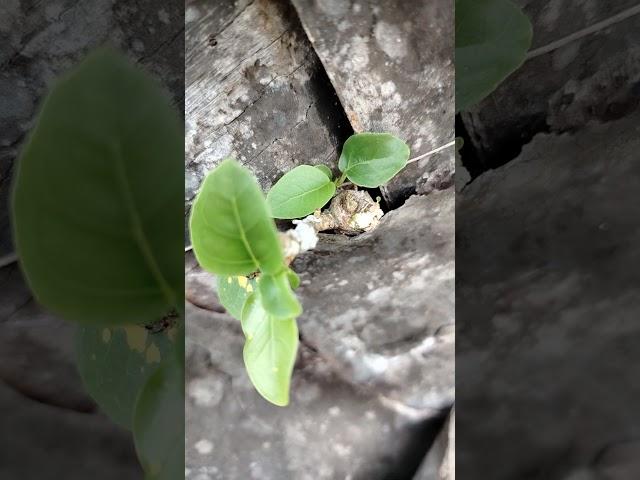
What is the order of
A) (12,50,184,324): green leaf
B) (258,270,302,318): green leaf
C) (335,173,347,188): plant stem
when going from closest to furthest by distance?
1. (12,50,184,324): green leaf
2. (258,270,302,318): green leaf
3. (335,173,347,188): plant stem

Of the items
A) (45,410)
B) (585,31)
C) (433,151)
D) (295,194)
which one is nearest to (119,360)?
(45,410)

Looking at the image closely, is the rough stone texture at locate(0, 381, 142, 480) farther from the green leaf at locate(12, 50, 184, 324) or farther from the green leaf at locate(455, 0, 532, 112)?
the green leaf at locate(455, 0, 532, 112)

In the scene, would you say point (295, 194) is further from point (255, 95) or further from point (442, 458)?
point (442, 458)

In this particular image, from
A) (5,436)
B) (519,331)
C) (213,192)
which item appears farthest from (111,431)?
(519,331)

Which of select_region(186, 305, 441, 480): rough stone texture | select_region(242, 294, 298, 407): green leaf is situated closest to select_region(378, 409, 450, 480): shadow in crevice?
select_region(186, 305, 441, 480): rough stone texture

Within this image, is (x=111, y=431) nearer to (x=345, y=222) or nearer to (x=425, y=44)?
(x=345, y=222)

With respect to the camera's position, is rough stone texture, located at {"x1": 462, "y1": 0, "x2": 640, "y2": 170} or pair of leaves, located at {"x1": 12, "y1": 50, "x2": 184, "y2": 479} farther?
rough stone texture, located at {"x1": 462, "y1": 0, "x2": 640, "y2": 170}

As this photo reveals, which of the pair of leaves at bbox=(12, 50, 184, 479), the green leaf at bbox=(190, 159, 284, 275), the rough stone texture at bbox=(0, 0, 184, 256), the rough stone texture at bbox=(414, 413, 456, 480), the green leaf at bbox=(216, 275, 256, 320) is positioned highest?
the rough stone texture at bbox=(0, 0, 184, 256)

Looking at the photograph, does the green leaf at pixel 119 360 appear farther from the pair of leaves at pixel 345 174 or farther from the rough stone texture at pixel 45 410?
the pair of leaves at pixel 345 174
